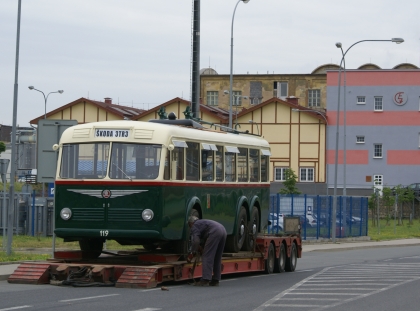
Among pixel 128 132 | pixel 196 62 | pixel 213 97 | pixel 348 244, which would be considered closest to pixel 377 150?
pixel 213 97

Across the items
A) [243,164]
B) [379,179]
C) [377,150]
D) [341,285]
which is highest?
[377,150]

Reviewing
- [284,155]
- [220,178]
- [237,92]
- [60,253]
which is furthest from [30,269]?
[237,92]

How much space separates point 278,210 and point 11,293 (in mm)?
28893

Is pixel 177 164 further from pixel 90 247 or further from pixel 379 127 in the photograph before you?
pixel 379 127

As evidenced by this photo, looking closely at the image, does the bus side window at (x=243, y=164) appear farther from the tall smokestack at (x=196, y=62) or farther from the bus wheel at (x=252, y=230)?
the tall smokestack at (x=196, y=62)

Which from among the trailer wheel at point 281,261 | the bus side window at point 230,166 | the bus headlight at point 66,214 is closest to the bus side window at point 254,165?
the bus side window at point 230,166

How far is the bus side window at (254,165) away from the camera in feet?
78.8

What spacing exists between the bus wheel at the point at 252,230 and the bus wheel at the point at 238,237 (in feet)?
0.61

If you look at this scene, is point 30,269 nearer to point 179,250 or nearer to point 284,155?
point 179,250

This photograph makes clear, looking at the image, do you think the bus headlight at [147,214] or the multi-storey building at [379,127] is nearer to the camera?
the bus headlight at [147,214]

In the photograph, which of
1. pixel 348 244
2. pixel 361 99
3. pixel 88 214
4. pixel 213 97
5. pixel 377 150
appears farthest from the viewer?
pixel 213 97

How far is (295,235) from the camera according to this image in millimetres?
26000

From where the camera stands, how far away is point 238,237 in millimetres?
22766

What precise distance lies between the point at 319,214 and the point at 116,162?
27640 mm
